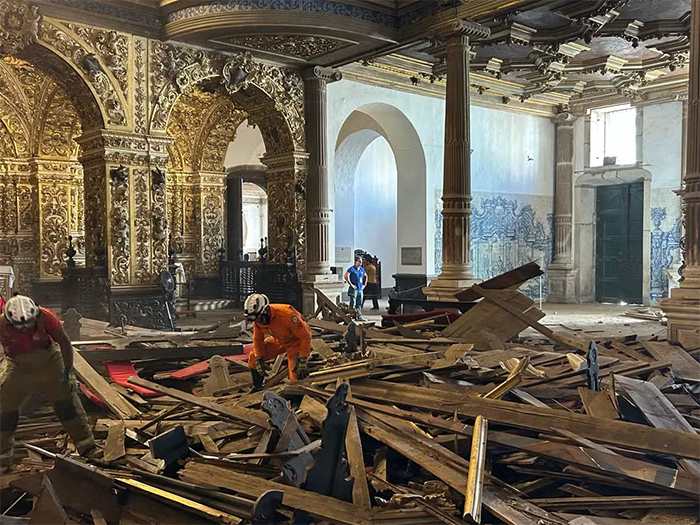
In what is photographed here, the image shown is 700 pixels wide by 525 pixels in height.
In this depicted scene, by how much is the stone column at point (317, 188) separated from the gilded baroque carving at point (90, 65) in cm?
382

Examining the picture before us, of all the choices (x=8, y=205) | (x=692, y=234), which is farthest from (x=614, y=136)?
(x=8, y=205)

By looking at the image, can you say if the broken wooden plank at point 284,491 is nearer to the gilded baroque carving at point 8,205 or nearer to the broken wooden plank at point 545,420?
the broken wooden plank at point 545,420

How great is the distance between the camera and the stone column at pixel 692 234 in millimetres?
7422

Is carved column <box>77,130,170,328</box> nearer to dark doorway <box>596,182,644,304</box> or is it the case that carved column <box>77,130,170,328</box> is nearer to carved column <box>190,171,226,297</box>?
carved column <box>190,171,226,297</box>

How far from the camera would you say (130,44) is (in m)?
10.3

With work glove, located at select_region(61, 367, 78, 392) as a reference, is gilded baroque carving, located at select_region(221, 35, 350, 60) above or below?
above

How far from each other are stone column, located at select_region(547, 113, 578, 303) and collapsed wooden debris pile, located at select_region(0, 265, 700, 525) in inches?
499

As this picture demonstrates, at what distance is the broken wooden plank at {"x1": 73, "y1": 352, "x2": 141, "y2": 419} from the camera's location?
5340 mm

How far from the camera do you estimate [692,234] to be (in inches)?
298

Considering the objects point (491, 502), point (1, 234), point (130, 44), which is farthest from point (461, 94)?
point (1, 234)

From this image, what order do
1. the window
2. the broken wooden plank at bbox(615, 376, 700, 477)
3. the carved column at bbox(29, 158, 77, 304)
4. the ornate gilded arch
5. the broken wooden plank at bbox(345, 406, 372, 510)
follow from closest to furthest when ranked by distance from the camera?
the broken wooden plank at bbox(345, 406, 372, 510) → the broken wooden plank at bbox(615, 376, 700, 477) → the ornate gilded arch → the carved column at bbox(29, 158, 77, 304) → the window

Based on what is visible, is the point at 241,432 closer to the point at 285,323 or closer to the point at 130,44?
the point at 285,323

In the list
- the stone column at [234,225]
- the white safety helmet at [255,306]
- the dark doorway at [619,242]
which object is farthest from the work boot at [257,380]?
the dark doorway at [619,242]

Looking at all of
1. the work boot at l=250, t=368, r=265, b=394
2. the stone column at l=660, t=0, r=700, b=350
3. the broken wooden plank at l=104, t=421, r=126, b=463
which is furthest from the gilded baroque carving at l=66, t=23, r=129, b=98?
the stone column at l=660, t=0, r=700, b=350
